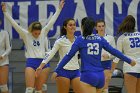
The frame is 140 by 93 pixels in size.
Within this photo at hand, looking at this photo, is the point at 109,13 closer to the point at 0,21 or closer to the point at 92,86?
the point at 0,21

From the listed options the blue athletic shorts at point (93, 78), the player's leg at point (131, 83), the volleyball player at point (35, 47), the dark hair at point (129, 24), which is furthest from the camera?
the volleyball player at point (35, 47)

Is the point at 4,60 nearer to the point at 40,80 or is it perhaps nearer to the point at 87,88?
the point at 40,80

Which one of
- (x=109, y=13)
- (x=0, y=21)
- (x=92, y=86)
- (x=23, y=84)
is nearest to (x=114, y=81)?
(x=109, y=13)

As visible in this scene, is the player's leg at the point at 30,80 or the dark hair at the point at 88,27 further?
the player's leg at the point at 30,80

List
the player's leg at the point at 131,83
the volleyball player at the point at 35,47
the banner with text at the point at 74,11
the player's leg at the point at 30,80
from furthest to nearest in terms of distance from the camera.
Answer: the banner with text at the point at 74,11
the volleyball player at the point at 35,47
the player's leg at the point at 30,80
the player's leg at the point at 131,83

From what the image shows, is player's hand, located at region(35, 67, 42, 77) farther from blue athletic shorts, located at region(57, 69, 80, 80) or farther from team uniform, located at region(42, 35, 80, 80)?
blue athletic shorts, located at region(57, 69, 80, 80)

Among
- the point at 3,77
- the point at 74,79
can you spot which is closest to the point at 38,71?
the point at 74,79

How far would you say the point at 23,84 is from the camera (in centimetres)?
1024

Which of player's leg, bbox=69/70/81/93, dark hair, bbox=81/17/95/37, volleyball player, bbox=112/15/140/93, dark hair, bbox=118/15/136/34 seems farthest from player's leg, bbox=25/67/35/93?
dark hair, bbox=81/17/95/37

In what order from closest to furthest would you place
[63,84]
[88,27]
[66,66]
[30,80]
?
[88,27] < [63,84] < [66,66] < [30,80]

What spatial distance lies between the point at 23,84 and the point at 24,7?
6.38 ft

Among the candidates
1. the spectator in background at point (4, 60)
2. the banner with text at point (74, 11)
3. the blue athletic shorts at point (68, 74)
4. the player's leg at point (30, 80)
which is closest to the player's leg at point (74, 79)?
the blue athletic shorts at point (68, 74)

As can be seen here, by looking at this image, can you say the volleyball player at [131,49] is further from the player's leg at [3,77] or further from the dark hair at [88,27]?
the player's leg at [3,77]

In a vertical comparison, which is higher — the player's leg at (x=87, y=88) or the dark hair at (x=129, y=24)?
the dark hair at (x=129, y=24)
